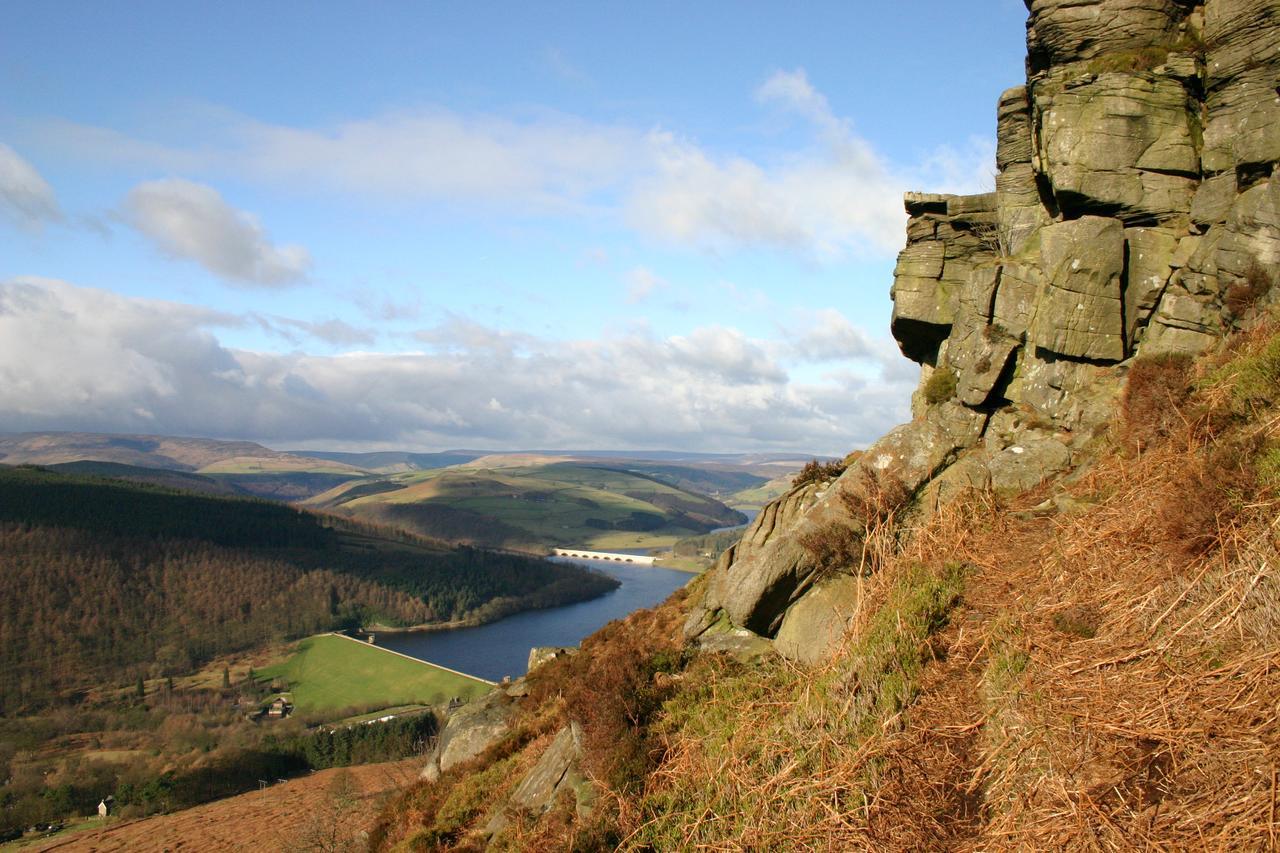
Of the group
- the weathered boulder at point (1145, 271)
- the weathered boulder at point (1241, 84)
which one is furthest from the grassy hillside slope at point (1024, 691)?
the weathered boulder at point (1241, 84)

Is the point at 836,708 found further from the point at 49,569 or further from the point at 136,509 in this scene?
the point at 136,509

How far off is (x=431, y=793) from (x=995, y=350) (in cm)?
1928

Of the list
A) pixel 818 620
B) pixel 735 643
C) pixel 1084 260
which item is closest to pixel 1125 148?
pixel 1084 260

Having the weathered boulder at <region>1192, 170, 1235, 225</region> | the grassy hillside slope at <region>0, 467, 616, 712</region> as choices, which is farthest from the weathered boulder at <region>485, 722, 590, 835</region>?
the grassy hillside slope at <region>0, 467, 616, 712</region>

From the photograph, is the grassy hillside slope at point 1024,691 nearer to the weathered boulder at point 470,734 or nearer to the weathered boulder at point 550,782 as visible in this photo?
the weathered boulder at point 550,782

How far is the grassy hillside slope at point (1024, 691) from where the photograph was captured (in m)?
6.57

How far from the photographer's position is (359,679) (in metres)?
121

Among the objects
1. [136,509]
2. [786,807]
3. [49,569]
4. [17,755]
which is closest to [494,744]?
[786,807]

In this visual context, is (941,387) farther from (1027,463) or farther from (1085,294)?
(1027,463)

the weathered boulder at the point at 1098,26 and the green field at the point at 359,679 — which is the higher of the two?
the weathered boulder at the point at 1098,26

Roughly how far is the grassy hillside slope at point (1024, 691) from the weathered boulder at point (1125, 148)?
4887 mm

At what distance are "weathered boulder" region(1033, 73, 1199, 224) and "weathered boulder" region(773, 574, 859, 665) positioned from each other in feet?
38.5

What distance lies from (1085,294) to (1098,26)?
283 inches

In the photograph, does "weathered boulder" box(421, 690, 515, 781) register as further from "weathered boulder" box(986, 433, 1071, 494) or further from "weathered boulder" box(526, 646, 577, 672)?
"weathered boulder" box(986, 433, 1071, 494)
